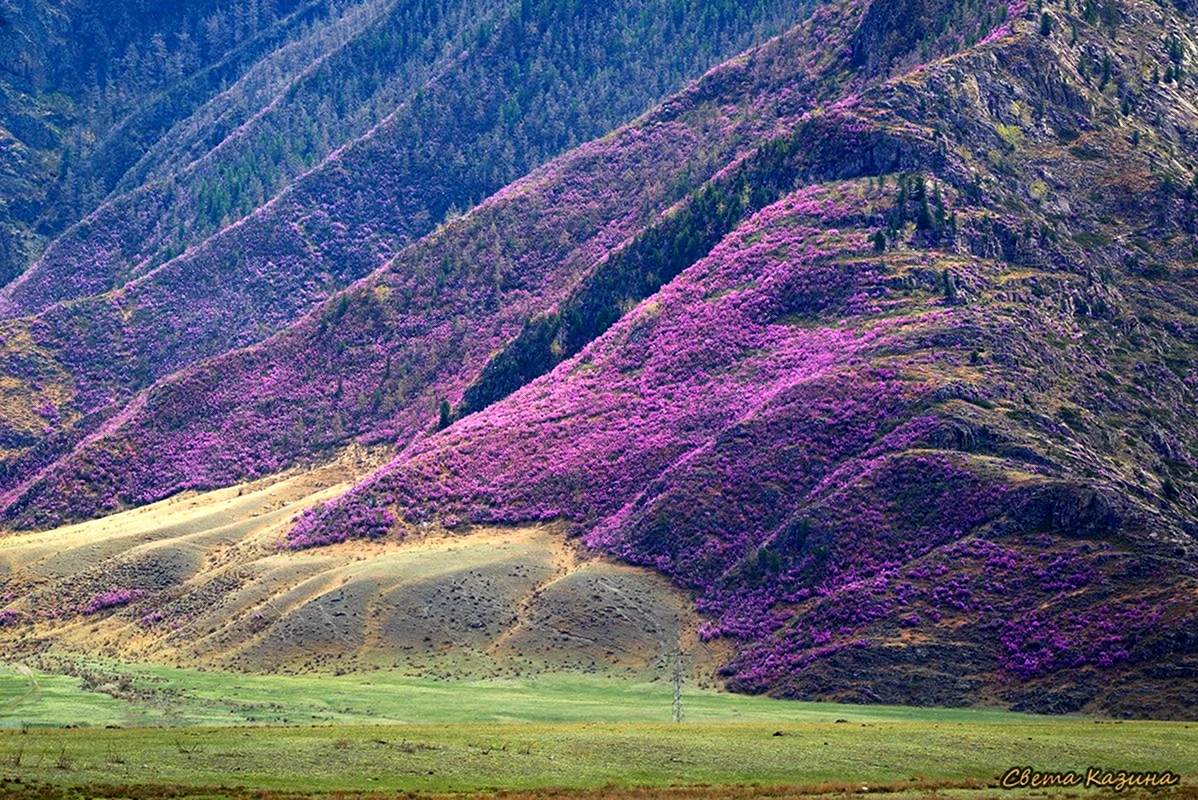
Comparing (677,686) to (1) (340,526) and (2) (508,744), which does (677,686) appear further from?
(1) (340,526)

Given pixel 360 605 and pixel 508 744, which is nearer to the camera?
pixel 508 744

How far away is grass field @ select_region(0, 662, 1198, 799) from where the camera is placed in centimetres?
9500

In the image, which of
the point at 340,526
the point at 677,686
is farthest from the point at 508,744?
the point at 340,526

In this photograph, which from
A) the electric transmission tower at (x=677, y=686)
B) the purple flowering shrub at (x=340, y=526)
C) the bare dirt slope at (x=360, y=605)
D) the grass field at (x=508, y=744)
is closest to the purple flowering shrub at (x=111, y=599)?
the bare dirt slope at (x=360, y=605)

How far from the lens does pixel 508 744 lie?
10612 centimetres

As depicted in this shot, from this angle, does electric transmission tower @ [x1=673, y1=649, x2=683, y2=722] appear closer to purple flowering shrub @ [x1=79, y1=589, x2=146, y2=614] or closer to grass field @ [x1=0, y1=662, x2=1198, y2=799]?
grass field @ [x1=0, y1=662, x2=1198, y2=799]

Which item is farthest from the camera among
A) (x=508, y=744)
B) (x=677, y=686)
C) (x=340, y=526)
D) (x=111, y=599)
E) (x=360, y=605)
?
(x=340, y=526)

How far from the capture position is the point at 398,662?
502 ft

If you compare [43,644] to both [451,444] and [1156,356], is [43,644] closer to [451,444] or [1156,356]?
[451,444]

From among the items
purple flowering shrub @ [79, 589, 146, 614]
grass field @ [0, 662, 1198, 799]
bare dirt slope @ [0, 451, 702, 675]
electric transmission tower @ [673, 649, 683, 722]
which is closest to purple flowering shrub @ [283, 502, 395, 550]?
bare dirt slope @ [0, 451, 702, 675]

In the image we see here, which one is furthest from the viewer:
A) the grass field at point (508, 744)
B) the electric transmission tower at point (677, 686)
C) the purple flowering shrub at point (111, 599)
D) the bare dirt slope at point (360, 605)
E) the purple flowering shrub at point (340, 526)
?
the purple flowering shrub at point (340, 526)

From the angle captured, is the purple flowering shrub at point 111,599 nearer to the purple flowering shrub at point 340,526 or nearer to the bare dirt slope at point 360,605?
the bare dirt slope at point 360,605

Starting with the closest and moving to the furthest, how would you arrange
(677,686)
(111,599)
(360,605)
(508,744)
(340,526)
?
(508,744), (677,686), (360,605), (111,599), (340,526)

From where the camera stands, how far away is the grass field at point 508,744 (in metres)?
95.0
